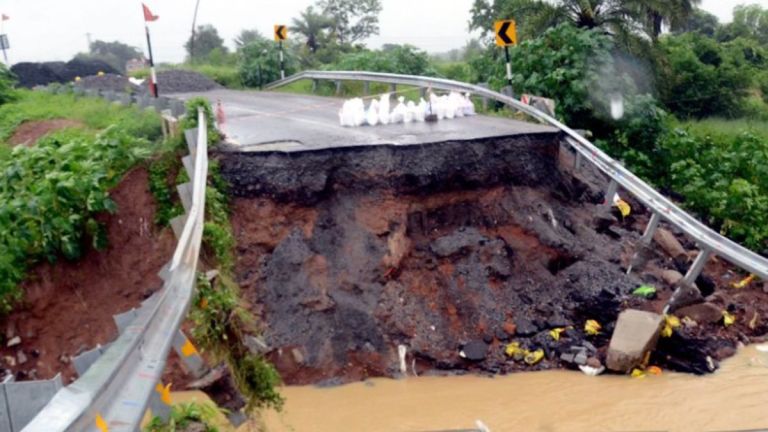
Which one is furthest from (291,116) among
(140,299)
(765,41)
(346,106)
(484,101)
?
(765,41)

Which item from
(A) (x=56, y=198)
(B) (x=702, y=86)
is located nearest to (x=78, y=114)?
(A) (x=56, y=198)

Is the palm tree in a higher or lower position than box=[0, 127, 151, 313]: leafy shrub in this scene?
higher

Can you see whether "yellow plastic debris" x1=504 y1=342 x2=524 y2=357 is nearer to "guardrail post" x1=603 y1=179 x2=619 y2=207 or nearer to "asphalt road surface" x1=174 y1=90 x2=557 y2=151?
"asphalt road surface" x1=174 y1=90 x2=557 y2=151

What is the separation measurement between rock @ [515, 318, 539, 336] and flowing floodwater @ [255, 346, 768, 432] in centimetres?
63

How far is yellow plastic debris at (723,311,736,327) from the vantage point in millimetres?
10570

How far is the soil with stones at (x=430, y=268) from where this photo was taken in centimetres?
976

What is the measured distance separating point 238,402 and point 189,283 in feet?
3.77

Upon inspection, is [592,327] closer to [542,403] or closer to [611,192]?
[542,403]

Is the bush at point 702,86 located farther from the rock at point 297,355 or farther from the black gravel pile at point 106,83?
the rock at point 297,355

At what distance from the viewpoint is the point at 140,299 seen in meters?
9.62

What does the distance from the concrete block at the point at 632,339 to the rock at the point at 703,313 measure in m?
0.83

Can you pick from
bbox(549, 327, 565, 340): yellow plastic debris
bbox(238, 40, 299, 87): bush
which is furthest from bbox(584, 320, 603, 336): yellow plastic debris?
bbox(238, 40, 299, 87): bush

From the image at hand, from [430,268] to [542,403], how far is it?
2362mm

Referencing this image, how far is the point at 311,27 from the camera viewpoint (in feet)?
131
